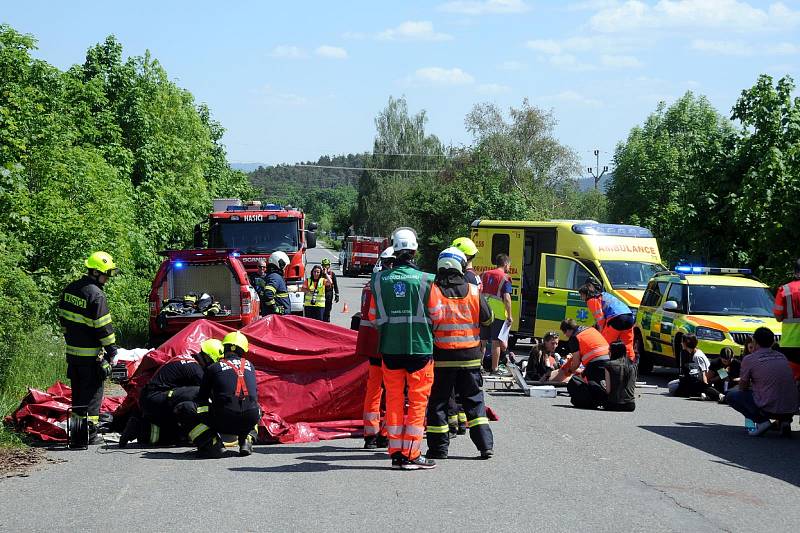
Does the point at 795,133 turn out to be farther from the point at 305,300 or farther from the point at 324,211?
the point at 324,211

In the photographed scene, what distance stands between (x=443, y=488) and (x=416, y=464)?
84cm

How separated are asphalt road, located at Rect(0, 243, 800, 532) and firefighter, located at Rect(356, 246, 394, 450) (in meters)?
0.24

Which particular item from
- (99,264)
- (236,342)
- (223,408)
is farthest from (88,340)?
(223,408)

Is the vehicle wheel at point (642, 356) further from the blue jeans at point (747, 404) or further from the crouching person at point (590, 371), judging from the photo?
the blue jeans at point (747, 404)

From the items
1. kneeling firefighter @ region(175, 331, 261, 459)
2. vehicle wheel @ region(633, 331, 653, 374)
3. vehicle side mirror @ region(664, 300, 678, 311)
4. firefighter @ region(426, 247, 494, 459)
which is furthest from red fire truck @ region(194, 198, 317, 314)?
firefighter @ region(426, 247, 494, 459)

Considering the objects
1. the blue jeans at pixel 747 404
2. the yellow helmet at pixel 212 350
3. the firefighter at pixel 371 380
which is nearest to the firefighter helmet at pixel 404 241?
the firefighter at pixel 371 380

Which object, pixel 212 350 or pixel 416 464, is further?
pixel 212 350

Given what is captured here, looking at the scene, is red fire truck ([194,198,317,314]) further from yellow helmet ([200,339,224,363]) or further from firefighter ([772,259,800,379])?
yellow helmet ([200,339,224,363])

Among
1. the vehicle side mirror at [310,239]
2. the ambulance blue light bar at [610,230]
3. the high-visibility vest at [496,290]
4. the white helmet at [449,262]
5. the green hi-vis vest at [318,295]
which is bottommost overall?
the green hi-vis vest at [318,295]

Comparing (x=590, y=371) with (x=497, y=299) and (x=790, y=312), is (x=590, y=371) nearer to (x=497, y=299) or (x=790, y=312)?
(x=497, y=299)

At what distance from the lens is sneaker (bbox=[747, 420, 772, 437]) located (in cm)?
1189

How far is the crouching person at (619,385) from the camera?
45.3 feet

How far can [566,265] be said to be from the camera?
20.9m

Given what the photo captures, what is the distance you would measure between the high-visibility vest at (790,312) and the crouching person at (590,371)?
230 centimetres
